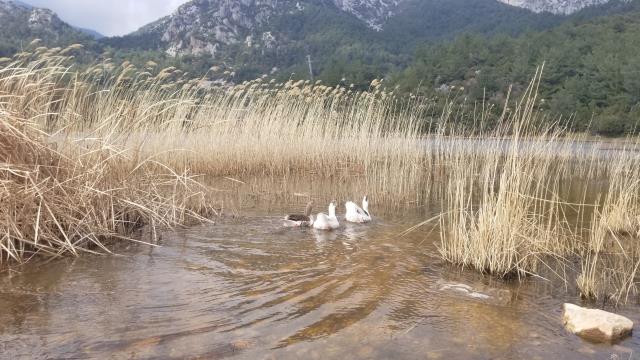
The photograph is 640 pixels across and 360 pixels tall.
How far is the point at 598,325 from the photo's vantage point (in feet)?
11.8

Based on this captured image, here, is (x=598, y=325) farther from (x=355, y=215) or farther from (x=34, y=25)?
(x=34, y=25)

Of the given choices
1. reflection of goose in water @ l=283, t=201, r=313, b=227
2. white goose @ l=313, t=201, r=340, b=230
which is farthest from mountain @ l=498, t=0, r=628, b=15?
reflection of goose in water @ l=283, t=201, r=313, b=227

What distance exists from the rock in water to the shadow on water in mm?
84

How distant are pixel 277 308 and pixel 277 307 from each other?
0.02 metres

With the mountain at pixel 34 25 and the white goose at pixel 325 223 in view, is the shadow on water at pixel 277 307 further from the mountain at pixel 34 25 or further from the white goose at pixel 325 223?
the mountain at pixel 34 25

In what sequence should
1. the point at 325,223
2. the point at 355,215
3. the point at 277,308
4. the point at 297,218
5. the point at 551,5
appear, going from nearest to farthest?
the point at 277,308, the point at 325,223, the point at 297,218, the point at 355,215, the point at 551,5

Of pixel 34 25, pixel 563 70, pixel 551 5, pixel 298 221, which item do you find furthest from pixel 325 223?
pixel 551 5

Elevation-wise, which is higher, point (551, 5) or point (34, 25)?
point (551, 5)

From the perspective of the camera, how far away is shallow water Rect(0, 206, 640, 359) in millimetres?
3283

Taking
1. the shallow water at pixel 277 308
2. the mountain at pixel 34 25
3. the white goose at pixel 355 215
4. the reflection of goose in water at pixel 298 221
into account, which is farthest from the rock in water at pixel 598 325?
the mountain at pixel 34 25

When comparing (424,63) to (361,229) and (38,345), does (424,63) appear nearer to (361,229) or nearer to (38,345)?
(361,229)

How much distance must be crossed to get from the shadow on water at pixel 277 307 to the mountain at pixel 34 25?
6873 cm

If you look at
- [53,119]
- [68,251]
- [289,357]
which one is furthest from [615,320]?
[53,119]

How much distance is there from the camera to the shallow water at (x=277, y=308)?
328 centimetres
